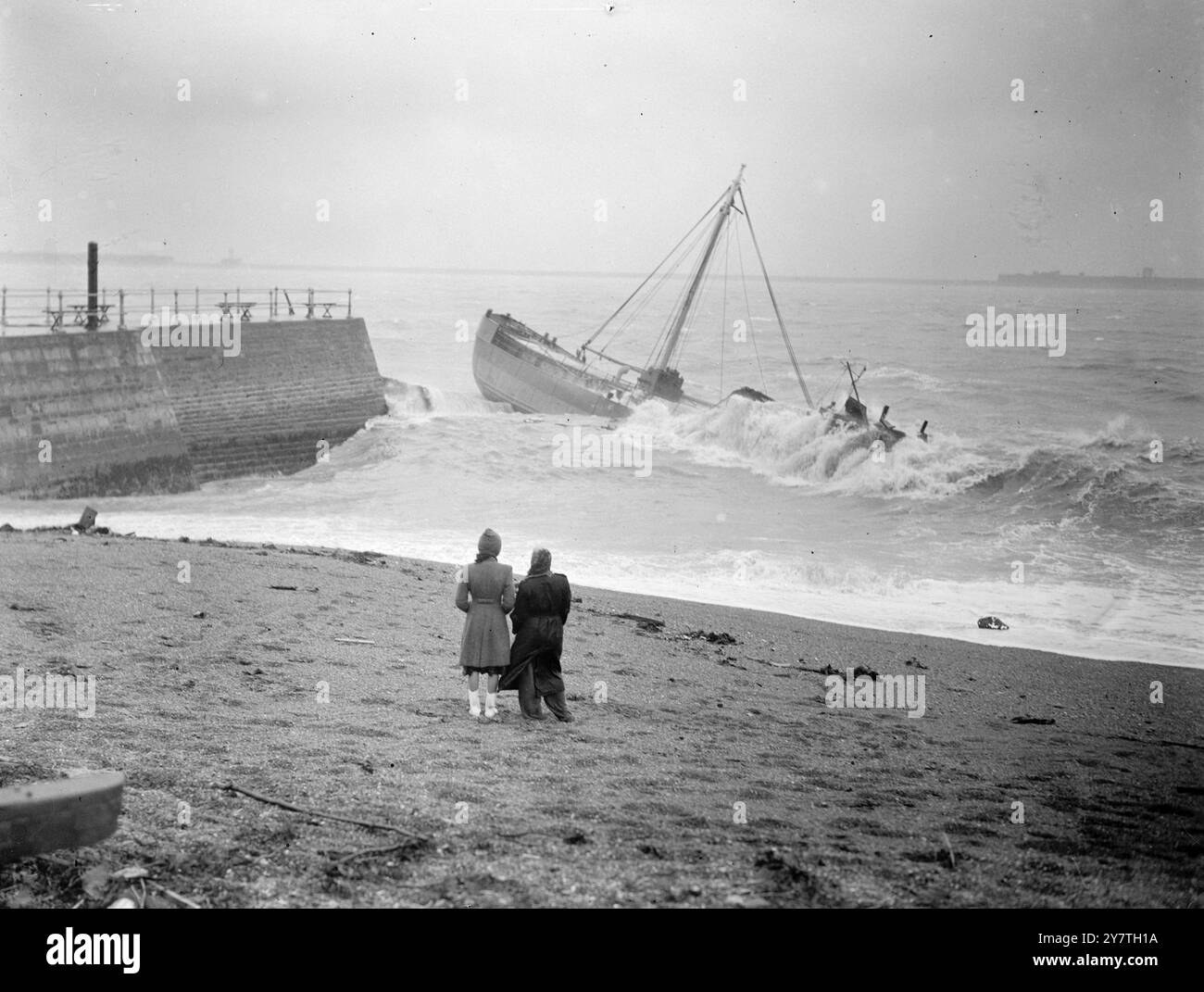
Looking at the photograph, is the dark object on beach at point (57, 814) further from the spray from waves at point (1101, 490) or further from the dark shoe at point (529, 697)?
the spray from waves at point (1101, 490)

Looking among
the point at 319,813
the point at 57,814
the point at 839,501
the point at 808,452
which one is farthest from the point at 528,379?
the point at 57,814

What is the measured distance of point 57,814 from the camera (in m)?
4.19

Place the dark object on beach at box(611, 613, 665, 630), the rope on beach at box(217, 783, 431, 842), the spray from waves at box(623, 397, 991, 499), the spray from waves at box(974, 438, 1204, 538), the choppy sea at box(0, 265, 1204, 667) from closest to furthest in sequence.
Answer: the rope on beach at box(217, 783, 431, 842), the dark object on beach at box(611, 613, 665, 630), the choppy sea at box(0, 265, 1204, 667), the spray from waves at box(974, 438, 1204, 538), the spray from waves at box(623, 397, 991, 499)

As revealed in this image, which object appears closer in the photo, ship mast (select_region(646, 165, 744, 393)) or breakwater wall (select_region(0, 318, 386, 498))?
breakwater wall (select_region(0, 318, 386, 498))

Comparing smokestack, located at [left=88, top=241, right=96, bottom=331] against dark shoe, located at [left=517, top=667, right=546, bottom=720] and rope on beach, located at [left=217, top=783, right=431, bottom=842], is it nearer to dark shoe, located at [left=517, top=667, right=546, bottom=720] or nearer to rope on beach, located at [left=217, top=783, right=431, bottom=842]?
dark shoe, located at [left=517, top=667, right=546, bottom=720]

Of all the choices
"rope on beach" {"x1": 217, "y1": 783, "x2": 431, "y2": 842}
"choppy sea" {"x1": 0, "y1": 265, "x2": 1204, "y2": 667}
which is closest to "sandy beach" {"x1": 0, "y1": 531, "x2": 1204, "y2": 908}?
"rope on beach" {"x1": 217, "y1": 783, "x2": 431, "y2": 842}

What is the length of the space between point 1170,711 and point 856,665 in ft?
8.78

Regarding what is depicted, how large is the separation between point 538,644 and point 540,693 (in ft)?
1.14

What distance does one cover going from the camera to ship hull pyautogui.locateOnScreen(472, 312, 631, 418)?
36156mm

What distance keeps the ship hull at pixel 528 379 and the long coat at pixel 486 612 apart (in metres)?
28.6

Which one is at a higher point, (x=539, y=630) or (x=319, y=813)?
(x=539, y=630)

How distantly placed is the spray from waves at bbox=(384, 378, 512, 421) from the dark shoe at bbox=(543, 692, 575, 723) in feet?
84.6

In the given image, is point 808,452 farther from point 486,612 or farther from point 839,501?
point 486,612
